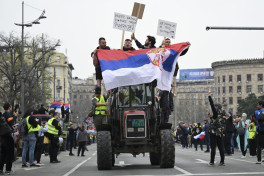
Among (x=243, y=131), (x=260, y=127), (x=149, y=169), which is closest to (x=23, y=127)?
(x=149, y=169)

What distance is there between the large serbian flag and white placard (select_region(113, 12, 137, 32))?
4.58ft

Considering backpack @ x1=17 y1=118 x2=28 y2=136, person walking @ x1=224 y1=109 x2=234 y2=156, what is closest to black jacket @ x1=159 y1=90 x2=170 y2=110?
backpack @ x1=17 y1=118 x2=28 y2=136

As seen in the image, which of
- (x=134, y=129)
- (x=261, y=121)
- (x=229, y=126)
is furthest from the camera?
(x=229, y=126)

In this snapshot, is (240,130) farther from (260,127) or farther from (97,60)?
(97,60)

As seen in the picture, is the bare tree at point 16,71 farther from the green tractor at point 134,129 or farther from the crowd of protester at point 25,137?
the green tractor at point 134,129

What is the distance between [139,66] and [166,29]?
2391 millimetres

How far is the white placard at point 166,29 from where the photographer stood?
1839cm

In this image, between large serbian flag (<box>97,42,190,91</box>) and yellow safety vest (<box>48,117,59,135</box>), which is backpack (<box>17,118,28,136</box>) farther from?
large serbian flag (<box>97,42,190,91</box>)

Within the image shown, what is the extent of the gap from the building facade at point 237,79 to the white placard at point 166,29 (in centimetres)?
12004

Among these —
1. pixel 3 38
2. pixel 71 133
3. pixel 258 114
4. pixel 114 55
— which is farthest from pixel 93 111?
pixel 3 38

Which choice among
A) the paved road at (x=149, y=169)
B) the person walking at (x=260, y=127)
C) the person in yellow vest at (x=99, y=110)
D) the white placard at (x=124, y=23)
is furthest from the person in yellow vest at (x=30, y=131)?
the person walking at (x=260, y=127)

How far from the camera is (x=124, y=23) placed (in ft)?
59.6

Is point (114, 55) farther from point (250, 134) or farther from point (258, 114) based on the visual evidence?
point (250, 134)

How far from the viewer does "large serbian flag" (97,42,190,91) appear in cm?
1636
